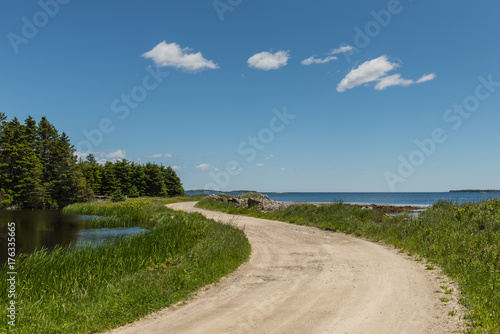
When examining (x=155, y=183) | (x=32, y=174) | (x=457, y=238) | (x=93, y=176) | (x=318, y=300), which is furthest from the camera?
(x=155, y=183)

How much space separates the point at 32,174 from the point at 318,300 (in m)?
61.2

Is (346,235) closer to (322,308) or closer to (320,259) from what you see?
(320,259)

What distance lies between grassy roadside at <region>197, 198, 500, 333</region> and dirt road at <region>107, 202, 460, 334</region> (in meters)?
0.58

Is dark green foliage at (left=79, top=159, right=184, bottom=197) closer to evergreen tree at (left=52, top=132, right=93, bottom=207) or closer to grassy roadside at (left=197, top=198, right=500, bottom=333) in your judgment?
evergreen tree at (left=52, top=132, right=93, bottom=207)

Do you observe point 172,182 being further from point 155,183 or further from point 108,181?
point 108,181

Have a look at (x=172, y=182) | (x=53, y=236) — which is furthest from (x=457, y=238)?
(x=172, y=182)

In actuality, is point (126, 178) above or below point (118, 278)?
above

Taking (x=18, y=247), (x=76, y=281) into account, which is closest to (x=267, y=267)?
(x=76, y=281)

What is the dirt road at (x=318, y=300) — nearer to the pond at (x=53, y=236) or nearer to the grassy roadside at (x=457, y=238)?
the grassy roadside at (x=457, y=238)

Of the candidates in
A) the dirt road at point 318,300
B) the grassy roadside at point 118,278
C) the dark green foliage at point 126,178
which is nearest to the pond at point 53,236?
the grassy roadside at point 118,278

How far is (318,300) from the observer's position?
7.91 metres

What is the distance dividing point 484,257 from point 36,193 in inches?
2377

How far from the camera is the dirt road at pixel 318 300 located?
6492mm

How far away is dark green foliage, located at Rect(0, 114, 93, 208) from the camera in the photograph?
53578 mm
